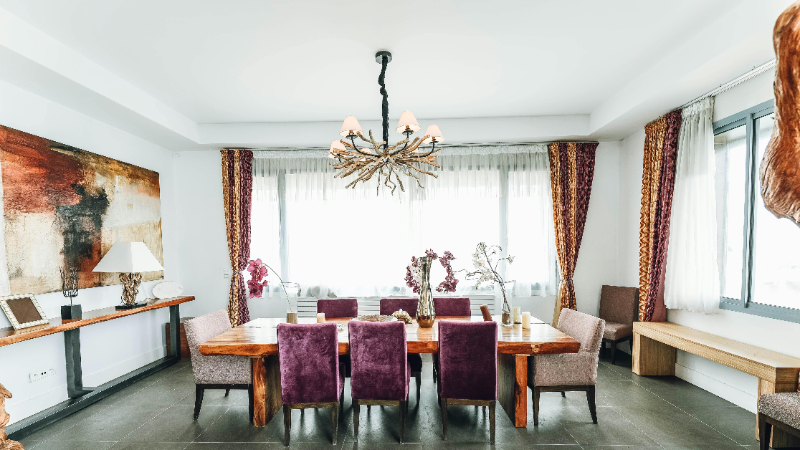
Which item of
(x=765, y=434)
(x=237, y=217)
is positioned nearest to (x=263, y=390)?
(x=237, y=217)

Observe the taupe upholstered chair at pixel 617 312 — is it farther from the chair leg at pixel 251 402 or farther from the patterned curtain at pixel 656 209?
the chair leg at pixel 251 402

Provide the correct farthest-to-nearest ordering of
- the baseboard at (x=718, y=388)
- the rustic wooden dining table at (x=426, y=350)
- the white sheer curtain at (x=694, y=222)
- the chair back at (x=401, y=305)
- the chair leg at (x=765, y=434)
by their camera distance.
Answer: the chair back at (x=401, y=305)
the white sheer curtain at (x=694, y=222)
the baseboard at (x=718, y=388)
the rustic wooden dining table at (x=426, y=350)
the chair leg at (x=765, y=434)

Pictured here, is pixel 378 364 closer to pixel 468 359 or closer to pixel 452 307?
pixel 468 359

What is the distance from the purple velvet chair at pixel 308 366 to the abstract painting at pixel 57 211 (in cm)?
233

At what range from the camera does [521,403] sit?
2898 millimetres

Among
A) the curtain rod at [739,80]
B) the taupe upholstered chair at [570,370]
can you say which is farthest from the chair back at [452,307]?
the curtain rod at [739,80]

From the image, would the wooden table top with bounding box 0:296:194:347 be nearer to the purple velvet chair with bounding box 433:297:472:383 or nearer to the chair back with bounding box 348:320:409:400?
the chair back with bounding box 348:320:409:400

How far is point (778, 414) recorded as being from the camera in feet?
7.43

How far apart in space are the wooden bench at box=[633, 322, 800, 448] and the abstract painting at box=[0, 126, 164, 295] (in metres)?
5.57

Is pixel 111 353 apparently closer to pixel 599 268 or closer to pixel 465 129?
pixel 465 129

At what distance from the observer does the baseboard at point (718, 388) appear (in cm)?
312

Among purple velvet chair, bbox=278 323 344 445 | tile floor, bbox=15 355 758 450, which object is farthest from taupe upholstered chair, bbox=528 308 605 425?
purple velvet chair, bbox=278 323 344 445

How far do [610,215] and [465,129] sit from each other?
224 centimetres

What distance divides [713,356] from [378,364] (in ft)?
8.86
